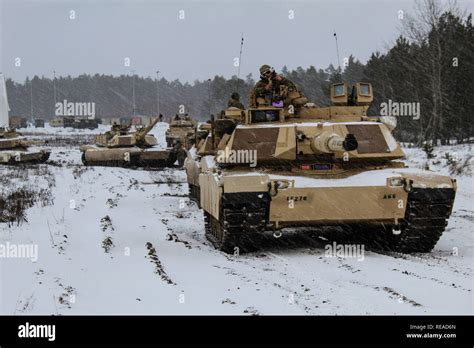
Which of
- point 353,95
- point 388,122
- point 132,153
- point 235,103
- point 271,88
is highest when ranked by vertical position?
point 271,88

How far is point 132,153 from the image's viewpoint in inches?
1113

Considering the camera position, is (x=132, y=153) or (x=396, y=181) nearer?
(x=396, y=181)

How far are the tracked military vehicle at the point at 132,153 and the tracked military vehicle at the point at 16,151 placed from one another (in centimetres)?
179

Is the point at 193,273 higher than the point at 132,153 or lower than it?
lower

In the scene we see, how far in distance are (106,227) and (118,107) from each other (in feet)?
466

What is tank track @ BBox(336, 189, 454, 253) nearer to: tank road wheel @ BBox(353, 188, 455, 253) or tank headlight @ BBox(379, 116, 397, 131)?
tank road wheel @ BBox(353, 188, 455, 253)

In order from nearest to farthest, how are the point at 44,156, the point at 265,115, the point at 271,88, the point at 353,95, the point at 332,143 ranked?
the point at 332,143 → the point at 265,115 → the point at 353,95 → the point at 271,88 → the point at 44,156

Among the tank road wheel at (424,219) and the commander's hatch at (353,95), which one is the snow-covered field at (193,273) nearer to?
the tank road wheel at (424,219)

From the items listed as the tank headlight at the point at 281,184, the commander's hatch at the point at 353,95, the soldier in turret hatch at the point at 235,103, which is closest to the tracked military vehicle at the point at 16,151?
the soldier in turret hatch at the point at 235,103

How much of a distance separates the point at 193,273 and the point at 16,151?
22.2m

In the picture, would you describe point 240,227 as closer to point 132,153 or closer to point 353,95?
point 353,95

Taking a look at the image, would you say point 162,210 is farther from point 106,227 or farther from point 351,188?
point 351,188

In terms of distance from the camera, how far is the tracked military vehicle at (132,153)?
1120 inches

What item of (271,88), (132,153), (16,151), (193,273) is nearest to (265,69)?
(271,88)
